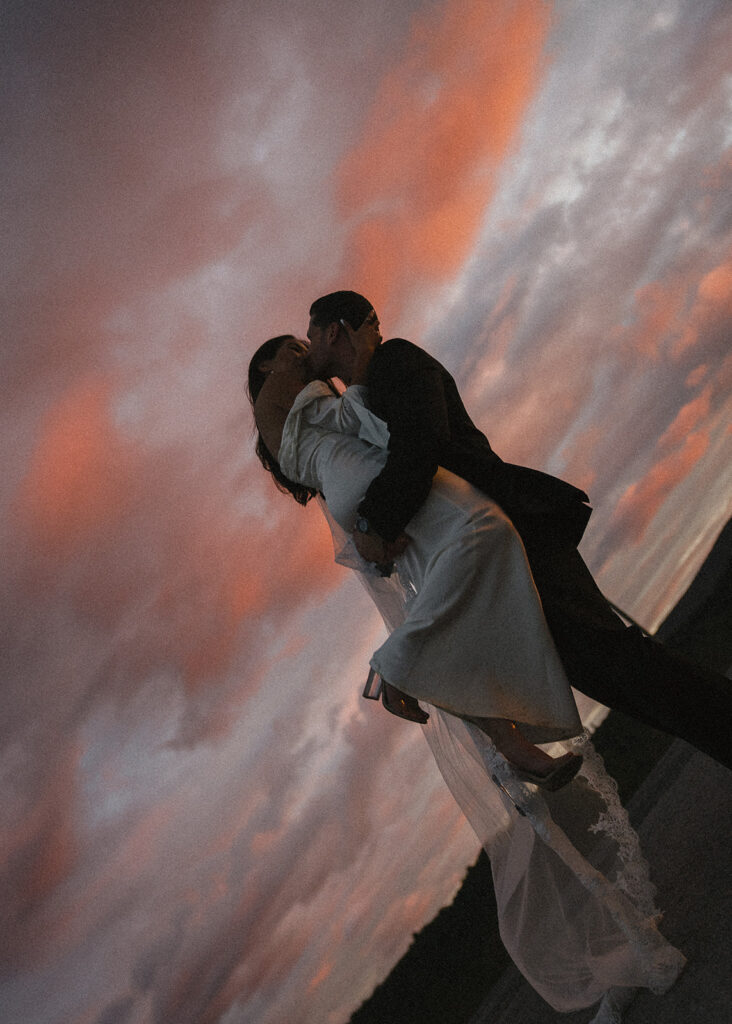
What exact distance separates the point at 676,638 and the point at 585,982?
28.5 feet

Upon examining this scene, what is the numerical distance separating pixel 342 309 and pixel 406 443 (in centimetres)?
80

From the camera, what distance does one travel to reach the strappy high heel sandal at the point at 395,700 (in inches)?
110

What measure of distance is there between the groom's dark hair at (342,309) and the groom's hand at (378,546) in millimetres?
937

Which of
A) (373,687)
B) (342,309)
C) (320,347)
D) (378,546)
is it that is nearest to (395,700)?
(373,687)

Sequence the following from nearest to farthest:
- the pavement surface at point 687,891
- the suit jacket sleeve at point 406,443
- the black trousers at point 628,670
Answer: the pavement surface at point 687,891 → the black trousers at point 628,670 → the suit jacket sleeve at point 406,443

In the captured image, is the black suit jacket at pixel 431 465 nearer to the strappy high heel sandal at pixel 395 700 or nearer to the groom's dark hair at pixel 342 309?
the groom's dark hair at pixel 342 309

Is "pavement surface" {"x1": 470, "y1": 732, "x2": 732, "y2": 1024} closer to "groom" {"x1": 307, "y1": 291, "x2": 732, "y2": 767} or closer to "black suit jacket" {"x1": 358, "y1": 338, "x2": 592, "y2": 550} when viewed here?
"groom" {"x1": 307, "y1": 291, "x2": 732, "y2": 767}

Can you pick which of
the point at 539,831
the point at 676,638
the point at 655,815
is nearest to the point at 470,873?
the point at 676,638

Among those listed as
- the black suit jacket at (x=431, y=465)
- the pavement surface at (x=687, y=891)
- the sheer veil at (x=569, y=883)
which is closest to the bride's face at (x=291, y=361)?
the black suit jacket at (x=431, y=465)

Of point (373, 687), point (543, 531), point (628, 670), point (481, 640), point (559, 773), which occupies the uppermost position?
point (543, 531)

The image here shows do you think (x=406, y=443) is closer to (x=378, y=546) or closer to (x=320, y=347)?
(x=378, y=546)

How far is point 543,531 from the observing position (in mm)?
2783

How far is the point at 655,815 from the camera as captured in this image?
444 centimetres

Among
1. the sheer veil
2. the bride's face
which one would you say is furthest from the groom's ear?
the sheer veil
